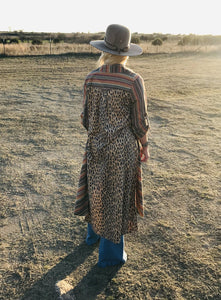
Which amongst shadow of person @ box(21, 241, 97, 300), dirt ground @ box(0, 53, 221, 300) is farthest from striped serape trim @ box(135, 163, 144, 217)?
shadow of person @ box(21, 241, 97, 300)

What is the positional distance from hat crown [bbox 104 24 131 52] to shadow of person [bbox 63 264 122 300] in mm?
1741

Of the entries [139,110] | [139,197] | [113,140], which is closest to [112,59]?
[139,110]

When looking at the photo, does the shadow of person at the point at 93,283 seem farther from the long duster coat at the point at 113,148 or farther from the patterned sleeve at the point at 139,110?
the patterned sleeve at the point at 139,110

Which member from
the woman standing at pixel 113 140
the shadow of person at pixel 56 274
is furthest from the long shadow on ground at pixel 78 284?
the woman standing at pixel 113 140

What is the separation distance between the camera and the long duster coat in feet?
6.57

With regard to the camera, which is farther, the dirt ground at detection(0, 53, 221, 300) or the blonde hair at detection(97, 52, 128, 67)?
the dirt ground at detection(0, 53, 221, 300)

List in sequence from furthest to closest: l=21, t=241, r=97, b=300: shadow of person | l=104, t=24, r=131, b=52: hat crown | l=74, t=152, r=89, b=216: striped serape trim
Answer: l=74, t=152, r=89, b=216: striped serape trim
l=21, t=241, r=97, b=300: shadow of person
l=104, t=24, r=131, b=52: hat crown

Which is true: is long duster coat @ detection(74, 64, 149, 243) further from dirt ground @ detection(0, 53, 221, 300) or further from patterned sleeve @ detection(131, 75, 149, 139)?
dirt ground @ detection(0, 53, 221, 300)

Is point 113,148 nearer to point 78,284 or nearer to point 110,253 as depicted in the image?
point 110,253

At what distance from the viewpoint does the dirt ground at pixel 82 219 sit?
92.1 inches

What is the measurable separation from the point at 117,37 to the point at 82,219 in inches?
73.7

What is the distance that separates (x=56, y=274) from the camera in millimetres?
2404

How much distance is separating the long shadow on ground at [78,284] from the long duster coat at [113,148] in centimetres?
39

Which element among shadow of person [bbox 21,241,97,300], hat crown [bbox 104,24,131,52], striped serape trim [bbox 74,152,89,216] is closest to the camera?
hat crown [bbox 104,24,131,52]
